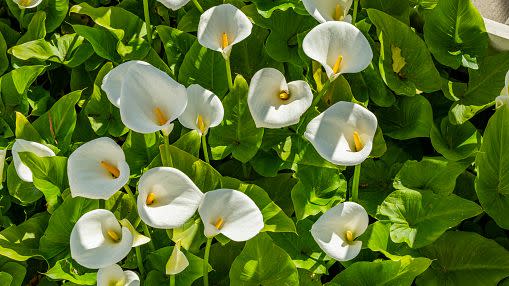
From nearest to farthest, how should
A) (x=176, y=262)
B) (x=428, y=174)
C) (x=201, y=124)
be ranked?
(x=176, y=262) < (x=201, y=124) < (x=428, y=174)

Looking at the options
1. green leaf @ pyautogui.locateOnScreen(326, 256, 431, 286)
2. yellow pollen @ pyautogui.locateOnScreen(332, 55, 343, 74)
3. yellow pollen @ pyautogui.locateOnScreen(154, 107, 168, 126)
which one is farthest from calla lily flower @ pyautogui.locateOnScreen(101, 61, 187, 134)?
green leaf @ pyautogui.locateOnScreen(326, 256, 431, 286)

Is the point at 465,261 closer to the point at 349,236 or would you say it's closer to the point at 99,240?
the point at 349,236

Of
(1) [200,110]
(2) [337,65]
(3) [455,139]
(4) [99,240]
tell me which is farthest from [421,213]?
(4) [99,240]

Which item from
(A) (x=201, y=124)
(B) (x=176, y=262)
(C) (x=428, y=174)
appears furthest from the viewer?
(C) (x=428, y=174)

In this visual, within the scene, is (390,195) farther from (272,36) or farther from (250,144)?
(272,36)

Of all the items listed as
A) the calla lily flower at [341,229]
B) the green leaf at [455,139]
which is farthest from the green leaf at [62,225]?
the green leaf at [455,139]

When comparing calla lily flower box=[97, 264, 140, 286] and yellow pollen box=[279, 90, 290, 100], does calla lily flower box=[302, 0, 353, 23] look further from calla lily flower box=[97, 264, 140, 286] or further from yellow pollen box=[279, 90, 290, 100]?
calla lily flower box=[97, 264, 140, 286]

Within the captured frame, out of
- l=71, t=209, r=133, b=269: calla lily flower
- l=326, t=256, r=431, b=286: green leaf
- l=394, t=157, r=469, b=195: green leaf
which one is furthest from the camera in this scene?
l=394, t=157, r=469, b=195: green leaf
